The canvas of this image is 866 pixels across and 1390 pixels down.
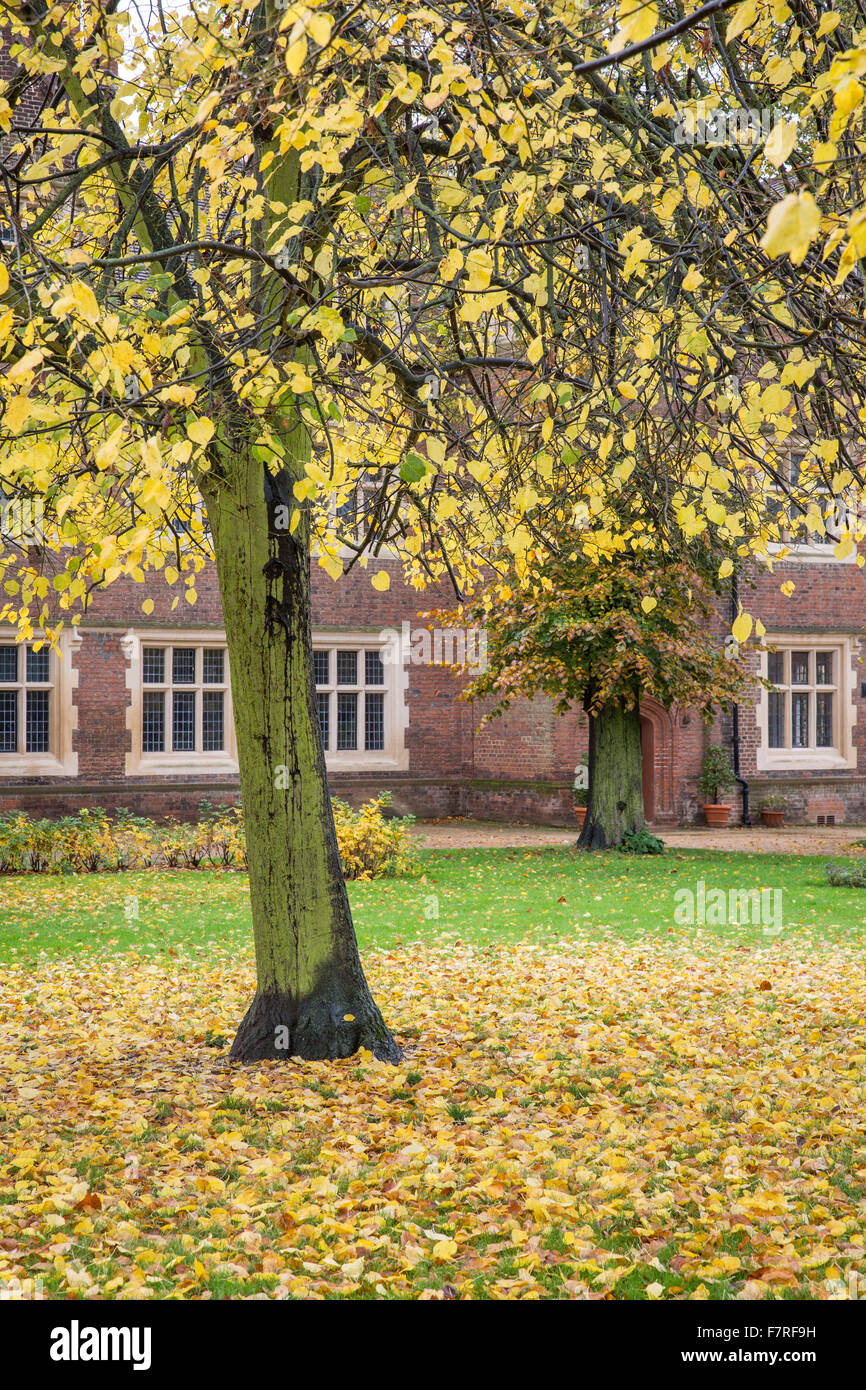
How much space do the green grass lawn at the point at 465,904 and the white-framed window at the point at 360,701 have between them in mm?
5834

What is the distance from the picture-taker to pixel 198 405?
4.36 metres

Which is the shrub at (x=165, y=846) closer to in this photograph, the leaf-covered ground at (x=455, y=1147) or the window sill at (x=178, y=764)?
the window sill at (x=178, y=764)

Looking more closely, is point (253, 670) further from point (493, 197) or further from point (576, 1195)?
point (576, 1195)

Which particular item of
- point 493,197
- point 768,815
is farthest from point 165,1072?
point 768,815

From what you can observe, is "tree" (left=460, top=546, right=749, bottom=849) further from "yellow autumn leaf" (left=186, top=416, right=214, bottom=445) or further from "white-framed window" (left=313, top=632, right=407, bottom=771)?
"yellow autumn leaf" (left=186, top=416, right=214, bottom=445)

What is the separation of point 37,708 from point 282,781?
14019 millimetres

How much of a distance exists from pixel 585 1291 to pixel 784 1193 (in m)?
1.14

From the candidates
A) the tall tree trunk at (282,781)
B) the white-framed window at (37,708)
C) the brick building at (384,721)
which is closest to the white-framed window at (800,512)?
the tall tree trunk at (282,781)

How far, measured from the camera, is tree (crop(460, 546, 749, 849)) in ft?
48.4

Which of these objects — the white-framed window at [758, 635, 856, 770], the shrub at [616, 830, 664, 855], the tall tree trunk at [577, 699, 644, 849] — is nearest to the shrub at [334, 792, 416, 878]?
the tall tree trunk at [577, 699, 644, 849]

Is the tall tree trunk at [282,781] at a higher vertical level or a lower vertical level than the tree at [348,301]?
lower

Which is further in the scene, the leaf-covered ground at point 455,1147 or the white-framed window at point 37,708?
the white-framed window at point 37,708

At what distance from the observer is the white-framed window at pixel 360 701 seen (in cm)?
2158

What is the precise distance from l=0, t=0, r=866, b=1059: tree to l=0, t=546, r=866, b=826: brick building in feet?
40.5
